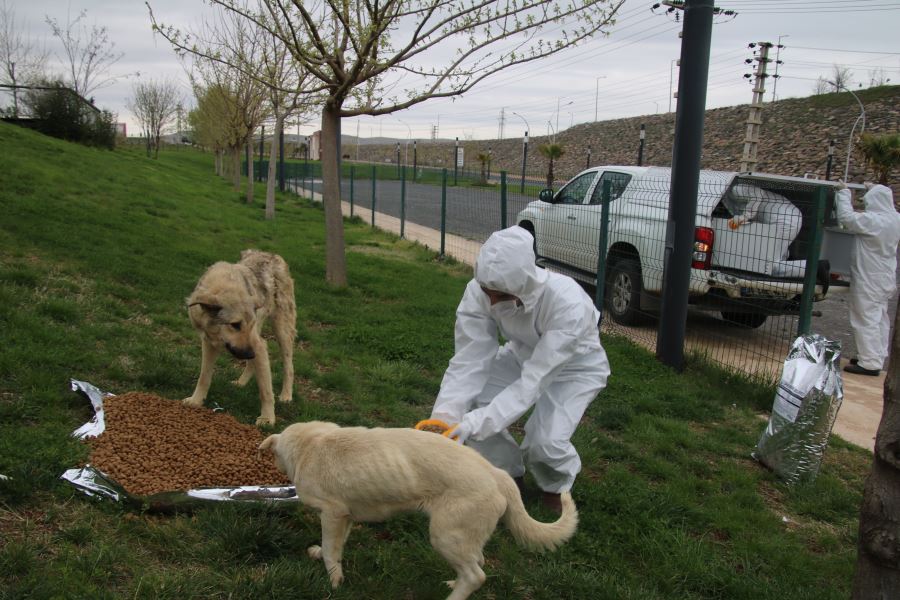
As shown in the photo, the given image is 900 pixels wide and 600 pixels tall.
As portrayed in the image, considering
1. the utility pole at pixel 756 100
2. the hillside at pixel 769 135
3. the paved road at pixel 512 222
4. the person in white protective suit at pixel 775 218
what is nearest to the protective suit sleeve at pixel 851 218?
the person in white protective suit at pixel 775 218

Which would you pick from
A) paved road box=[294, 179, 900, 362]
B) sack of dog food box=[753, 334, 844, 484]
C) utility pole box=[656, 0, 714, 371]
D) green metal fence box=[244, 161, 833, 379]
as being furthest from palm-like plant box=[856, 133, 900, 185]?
sack of dog food box=[753, 334, 844, 484]

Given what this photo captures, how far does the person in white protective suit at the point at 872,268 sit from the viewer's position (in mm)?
7949

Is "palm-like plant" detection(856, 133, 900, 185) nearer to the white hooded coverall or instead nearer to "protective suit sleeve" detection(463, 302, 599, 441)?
the white hooded coverall

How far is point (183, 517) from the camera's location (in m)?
3.51

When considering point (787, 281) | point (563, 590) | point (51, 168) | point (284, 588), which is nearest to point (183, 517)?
point (284, 588)

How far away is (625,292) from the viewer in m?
9.20

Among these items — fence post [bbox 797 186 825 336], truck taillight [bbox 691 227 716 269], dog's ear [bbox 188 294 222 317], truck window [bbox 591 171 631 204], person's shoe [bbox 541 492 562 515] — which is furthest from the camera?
truck window [bbox 591 171 631 204]

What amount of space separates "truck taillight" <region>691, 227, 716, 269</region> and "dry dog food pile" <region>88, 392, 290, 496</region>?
5729mm

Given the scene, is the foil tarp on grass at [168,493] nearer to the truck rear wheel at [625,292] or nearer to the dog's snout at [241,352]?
the dog's snout at [241,352]

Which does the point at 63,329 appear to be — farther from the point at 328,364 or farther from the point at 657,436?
the point at 657,436

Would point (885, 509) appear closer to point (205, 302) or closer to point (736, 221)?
point (205, 302)

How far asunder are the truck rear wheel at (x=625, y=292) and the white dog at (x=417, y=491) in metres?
6.24

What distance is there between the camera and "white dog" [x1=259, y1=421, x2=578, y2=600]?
2863 mm

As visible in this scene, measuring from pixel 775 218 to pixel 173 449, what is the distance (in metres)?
7.10
